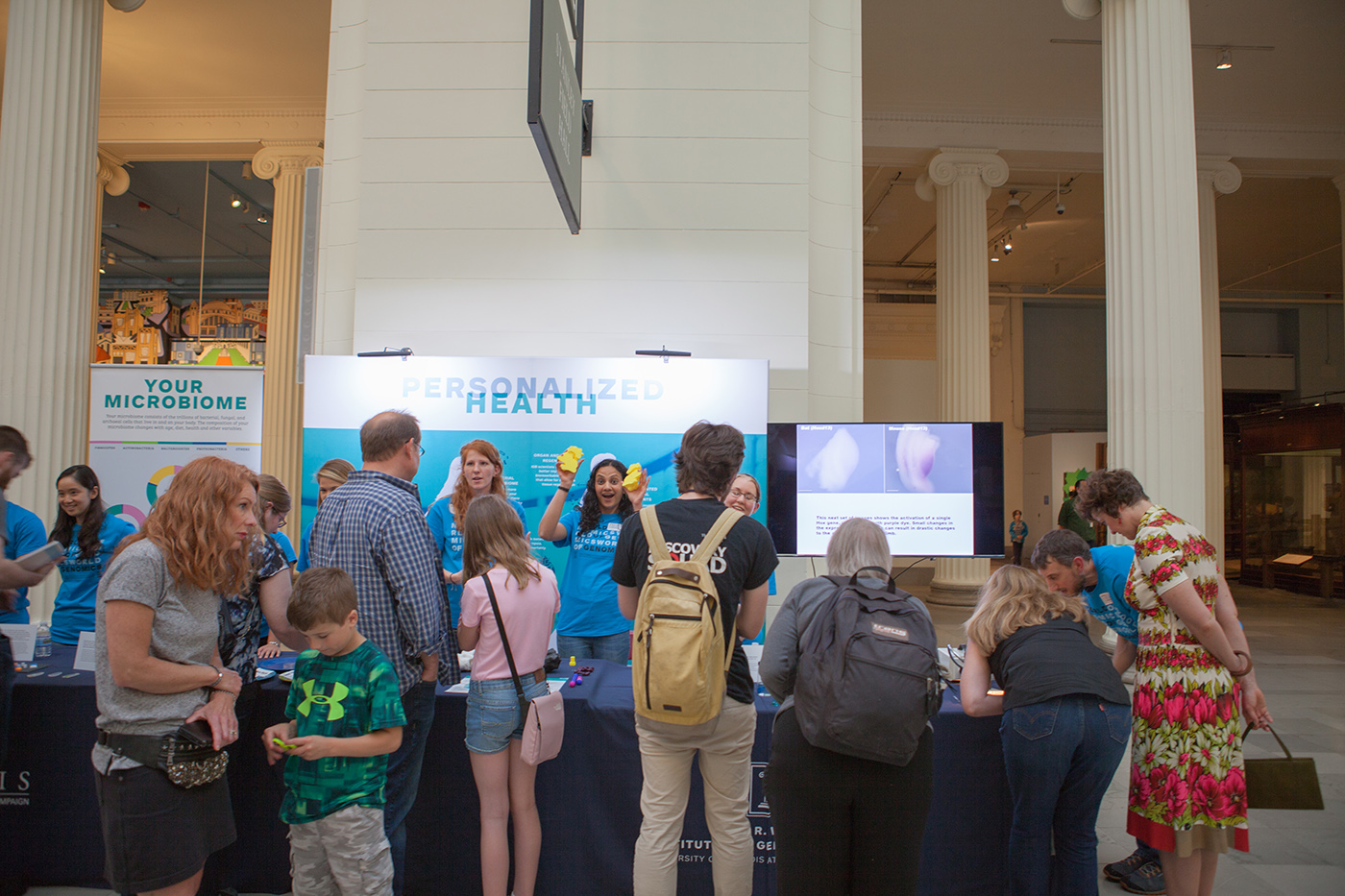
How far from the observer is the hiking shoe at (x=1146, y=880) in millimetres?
2447

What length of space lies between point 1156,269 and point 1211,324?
632 centimetres

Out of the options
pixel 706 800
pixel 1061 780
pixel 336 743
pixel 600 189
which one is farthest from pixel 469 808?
pixel 600 189

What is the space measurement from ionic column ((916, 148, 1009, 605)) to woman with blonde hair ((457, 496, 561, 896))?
300 inches

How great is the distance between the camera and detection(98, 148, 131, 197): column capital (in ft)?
27.6

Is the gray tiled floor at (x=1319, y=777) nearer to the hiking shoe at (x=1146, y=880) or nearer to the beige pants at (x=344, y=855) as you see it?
the hiking shoe at (x=1146, y=880)

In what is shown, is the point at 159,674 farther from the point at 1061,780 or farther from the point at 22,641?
the point at 1061,780

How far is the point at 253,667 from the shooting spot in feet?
7.11

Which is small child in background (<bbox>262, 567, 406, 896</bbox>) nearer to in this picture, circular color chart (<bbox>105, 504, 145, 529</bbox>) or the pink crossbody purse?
the pink crossbody purse

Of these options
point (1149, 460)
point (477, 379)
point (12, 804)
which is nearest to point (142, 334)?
point (477, 379)

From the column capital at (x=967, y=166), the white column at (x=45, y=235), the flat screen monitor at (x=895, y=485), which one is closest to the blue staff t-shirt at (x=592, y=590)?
the flat screen monitor at (x=895, y=485)

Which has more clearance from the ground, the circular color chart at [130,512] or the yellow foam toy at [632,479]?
the yellow foam toy at [632,479]

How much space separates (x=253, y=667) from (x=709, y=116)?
366cm

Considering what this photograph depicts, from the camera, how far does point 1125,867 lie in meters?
2.52

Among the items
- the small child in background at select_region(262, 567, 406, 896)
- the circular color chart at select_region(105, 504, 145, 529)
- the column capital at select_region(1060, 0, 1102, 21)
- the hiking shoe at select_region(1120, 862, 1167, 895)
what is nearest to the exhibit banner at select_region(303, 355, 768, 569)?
the circular color chart at select_region(105, 504, 145, 529)
